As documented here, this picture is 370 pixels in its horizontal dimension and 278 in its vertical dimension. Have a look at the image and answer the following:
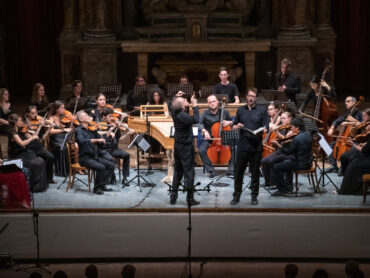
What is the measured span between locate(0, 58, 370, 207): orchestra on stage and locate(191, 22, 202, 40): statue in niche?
3941 mm

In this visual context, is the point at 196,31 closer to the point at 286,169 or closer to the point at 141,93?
the point at 141,93

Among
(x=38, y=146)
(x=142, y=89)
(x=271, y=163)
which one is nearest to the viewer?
(x=271, y=163)

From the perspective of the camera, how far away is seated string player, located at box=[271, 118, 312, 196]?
31.7 feet

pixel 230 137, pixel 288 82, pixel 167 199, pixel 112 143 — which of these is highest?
pixel 288 82

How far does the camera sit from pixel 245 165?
9.40m

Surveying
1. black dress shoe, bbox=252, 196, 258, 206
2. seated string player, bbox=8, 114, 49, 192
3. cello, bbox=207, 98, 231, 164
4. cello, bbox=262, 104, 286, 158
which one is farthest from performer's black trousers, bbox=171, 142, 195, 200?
seated string player, bbox=8, 114, 49, 192

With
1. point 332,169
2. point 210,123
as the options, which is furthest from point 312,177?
point 210,123

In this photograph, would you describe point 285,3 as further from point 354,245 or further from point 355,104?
point 354,245

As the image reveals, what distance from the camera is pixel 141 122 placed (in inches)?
427

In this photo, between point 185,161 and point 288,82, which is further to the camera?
point 288,82

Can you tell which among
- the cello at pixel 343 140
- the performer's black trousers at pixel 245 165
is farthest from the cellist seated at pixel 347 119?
the performer's black trousers at pixel 245 165

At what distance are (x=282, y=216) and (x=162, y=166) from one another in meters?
3.00

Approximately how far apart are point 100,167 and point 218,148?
1.66 metres

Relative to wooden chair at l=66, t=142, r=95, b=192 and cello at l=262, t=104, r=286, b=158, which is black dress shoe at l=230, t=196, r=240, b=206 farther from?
wooden chair at l=66, t=142, r=95, b=192
